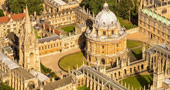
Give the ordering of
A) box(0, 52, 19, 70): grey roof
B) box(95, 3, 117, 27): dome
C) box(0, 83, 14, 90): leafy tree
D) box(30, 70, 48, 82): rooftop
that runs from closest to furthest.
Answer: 1. box(0, 83, 14, 90): leafy tree
2. box(30, 70, 48, 82): rooftop
3. box(0, 52, 19, 70): grey roof
4. box(95, 3, 117, 27): dome

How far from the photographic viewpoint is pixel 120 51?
183500mm

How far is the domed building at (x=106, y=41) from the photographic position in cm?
18012

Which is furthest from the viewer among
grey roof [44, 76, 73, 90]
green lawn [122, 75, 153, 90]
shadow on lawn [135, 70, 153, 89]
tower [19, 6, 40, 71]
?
green lawn [122, 75, 153, 90]

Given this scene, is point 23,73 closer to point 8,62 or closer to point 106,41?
point 8,62

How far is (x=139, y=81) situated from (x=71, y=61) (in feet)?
106

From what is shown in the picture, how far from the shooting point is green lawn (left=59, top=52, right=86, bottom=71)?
598 ft

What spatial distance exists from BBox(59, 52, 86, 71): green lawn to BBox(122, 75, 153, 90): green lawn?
77.0 ft

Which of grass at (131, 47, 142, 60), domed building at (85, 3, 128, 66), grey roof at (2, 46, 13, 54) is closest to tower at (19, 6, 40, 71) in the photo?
grey roof at (2, 46, 13, 54)

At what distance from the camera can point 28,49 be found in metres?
164

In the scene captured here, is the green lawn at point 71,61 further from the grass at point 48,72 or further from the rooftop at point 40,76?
the rooftop at point 40,76

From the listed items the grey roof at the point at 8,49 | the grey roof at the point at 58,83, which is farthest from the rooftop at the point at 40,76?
the grey roof at the point at 8,49

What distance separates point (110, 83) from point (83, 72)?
45.9 feet

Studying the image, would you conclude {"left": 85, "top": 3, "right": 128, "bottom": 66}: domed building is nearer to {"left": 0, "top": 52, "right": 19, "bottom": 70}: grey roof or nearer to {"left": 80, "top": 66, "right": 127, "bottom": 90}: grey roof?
{"left": 80, "top": 66, "right": 127, "bottom": 90}: grey roof

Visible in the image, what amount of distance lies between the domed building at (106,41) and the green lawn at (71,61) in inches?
239
